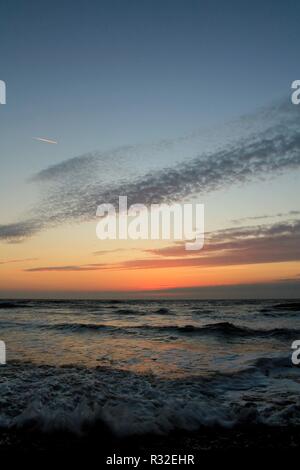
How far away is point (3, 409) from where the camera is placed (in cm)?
586

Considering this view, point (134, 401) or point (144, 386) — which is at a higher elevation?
point (134, 401)

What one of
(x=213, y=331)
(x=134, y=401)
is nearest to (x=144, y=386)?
(x=134, y=401)

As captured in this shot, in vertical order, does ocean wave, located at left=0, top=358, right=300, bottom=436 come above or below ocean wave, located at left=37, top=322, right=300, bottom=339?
above

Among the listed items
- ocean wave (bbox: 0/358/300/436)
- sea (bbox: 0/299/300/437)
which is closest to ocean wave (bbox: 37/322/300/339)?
sea (bbox: 0/299/300/437)

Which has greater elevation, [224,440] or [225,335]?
[224,440]

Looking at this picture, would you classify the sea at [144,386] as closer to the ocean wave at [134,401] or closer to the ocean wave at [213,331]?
the ocean wave at [134,401]

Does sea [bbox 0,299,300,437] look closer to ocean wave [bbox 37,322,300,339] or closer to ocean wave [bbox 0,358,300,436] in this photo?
ocean wave [bbox 0,358,300,436]

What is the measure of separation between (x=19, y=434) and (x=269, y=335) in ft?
49.5

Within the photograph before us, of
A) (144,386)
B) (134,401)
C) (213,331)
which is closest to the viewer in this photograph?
(134,401)

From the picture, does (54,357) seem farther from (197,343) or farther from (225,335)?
(225,335)

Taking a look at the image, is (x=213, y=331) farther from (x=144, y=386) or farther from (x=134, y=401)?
(x=134, y=401)

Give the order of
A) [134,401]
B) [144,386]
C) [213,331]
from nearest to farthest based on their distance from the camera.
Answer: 1. [134,401]
2. [144,386]
3. [213,331]

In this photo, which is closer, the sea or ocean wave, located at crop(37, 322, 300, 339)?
the sea
